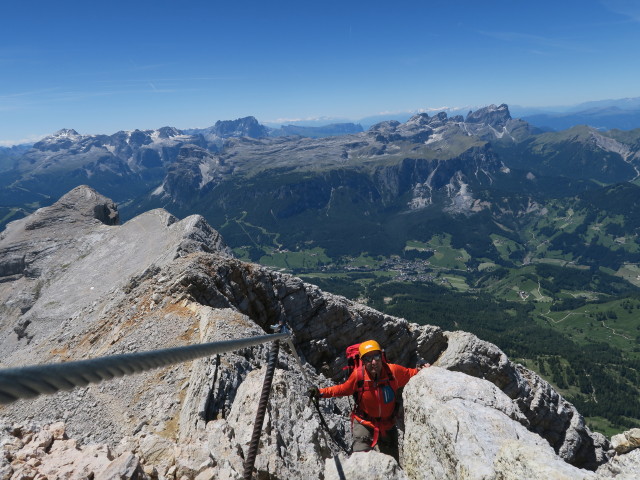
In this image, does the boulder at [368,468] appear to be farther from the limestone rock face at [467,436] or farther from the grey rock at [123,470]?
the grey rock at [123,470]

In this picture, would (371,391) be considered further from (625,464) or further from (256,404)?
(625,464)

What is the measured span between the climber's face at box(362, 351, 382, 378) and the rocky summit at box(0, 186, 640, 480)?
5.17 feet

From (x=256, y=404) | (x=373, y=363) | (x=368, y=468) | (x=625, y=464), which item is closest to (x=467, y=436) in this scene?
(x=368, y=468)

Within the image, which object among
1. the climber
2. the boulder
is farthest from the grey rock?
the climber

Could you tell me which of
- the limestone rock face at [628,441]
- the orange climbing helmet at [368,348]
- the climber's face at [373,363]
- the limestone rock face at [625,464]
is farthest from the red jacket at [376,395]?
the limestone rock face at [628,441]

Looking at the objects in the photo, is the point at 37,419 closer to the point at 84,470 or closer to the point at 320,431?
the point at 84,470

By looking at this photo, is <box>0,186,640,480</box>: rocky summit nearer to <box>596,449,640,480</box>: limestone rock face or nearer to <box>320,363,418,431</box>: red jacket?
<box>596,449,640,480</box>: limestone rock face

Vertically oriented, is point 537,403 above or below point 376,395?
below

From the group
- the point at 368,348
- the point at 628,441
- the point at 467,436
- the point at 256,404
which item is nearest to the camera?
the point at 467,436

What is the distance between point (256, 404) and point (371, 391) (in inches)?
198

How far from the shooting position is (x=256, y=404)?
16.8 meters

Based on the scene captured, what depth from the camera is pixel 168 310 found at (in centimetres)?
2672

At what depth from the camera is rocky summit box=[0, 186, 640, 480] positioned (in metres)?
12.0

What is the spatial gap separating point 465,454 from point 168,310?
21.2m
